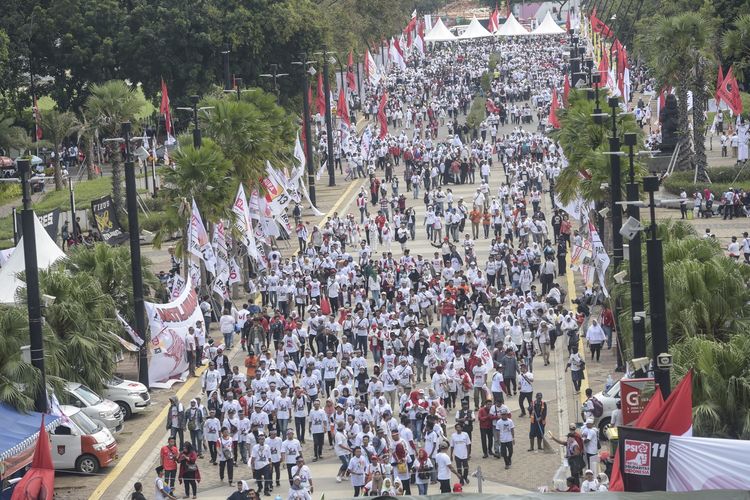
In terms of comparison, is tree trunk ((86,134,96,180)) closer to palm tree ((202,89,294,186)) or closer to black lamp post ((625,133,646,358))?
palm tree ((202,89,294,186))

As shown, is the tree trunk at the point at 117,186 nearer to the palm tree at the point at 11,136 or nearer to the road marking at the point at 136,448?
the palm tree at the point at 11,136

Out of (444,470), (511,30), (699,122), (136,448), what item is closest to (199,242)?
(136,448)

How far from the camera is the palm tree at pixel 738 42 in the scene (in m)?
61.2

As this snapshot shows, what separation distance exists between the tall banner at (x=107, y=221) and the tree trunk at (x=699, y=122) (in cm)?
2135

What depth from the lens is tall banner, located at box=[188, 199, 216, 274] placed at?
131 ft

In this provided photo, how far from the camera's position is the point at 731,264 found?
27750 mm

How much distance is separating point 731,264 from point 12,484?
13.2 m

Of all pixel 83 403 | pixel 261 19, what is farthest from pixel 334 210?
pixel 83 403

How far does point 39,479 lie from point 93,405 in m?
9.64

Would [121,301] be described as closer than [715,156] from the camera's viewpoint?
Yes

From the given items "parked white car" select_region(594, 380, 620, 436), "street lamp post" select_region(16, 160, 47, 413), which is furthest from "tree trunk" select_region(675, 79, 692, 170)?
"street lamp post" select_region(16, 160, 47, 413)

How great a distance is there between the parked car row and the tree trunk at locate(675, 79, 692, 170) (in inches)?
1273

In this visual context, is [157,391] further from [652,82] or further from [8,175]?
[652,82]

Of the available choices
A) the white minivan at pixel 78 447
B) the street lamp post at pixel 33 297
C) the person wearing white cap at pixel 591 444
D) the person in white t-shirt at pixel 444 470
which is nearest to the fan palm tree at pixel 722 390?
the person wearing white cap at pixel 591 444
